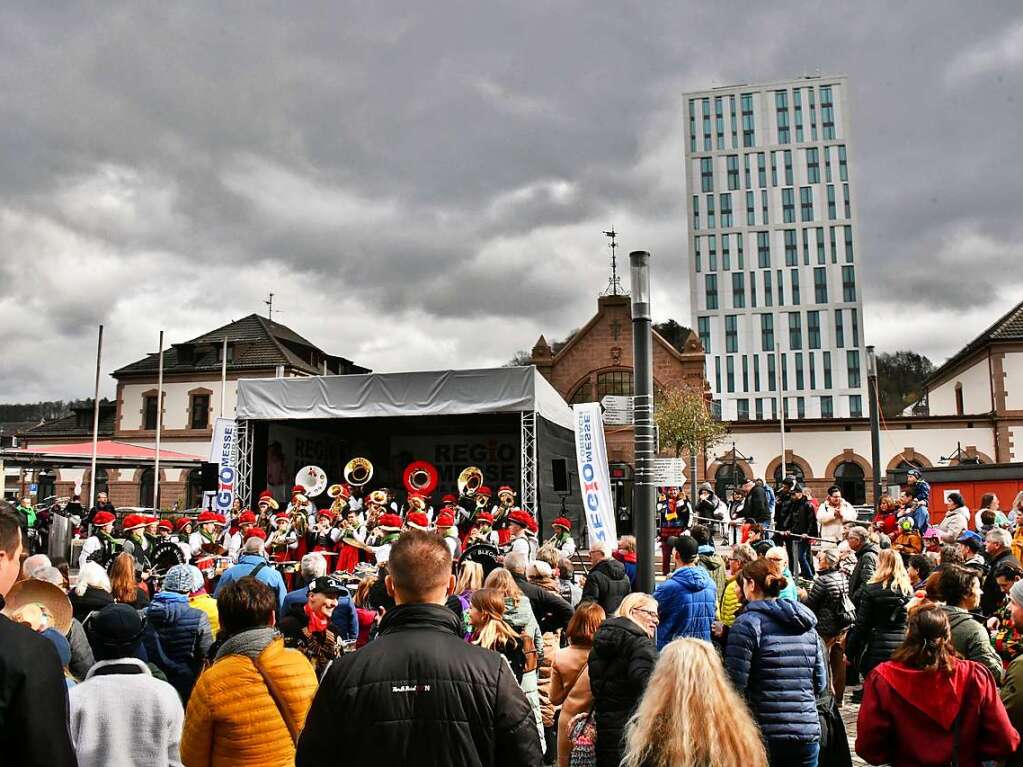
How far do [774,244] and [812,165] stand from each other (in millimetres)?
9714

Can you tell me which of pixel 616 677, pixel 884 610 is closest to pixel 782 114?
pixel 884 610

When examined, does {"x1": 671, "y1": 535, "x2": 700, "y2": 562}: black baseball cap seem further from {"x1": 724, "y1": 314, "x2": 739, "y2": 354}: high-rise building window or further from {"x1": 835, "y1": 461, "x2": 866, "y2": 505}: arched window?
{"x1": 724, "y1": 314, "x2": 739, "y2": 354}: high-rise building window

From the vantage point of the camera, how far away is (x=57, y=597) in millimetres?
4164

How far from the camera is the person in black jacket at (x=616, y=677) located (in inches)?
156

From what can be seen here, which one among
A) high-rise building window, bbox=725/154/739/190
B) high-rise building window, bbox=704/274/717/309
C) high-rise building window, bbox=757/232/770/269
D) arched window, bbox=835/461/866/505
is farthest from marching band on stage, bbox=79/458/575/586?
high-rise building window, bbox=725/154/739/190

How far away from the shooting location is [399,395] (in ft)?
63.1

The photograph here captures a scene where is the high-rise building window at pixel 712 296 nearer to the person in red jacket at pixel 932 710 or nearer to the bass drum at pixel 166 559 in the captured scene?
the bass drum at pixel 166 559

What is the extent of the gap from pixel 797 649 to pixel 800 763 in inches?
22.6

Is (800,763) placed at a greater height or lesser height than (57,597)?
lesser

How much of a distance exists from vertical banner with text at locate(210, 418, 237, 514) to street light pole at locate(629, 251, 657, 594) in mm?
14550

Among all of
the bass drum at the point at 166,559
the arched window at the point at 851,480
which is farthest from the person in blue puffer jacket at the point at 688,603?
the arched window at the point at 851,480

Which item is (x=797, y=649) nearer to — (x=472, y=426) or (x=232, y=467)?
(x=232, y=467)

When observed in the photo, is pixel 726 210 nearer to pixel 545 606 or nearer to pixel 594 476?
pixel 594 476

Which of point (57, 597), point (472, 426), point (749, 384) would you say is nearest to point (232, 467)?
point (472, 426)
